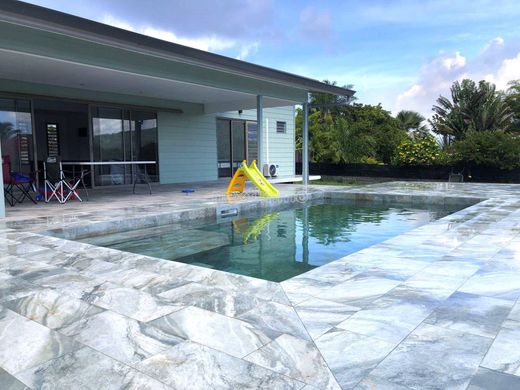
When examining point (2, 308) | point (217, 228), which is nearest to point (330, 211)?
point (217, 228)

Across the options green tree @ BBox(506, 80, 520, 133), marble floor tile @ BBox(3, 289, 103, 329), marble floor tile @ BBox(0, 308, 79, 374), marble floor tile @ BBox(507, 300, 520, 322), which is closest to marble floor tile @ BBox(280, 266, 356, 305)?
marble floor tile @ BBox(507, 300, 520, 322)

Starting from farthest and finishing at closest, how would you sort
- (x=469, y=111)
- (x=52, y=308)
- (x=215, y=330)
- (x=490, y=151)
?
(x=469, y=111)
(x=490, y=151)
(x=52, y=308)
(x=215, y=330)

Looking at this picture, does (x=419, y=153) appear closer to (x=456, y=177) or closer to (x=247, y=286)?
(x=456, y=177)

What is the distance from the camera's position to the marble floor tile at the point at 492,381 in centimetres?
169

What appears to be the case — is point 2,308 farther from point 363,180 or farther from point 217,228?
point 363,180

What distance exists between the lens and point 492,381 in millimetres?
1734

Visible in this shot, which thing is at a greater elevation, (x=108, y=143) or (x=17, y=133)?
(x=17, y=133)

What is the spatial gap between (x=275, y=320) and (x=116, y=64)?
5.82 meters

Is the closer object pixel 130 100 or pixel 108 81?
Result: pixel 108 81

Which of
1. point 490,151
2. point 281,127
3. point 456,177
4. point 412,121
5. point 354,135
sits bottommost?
point 456,177

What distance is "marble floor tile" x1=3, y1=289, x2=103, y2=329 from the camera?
2451mm

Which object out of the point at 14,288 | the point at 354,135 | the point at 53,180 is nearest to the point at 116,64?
the point at 53,180

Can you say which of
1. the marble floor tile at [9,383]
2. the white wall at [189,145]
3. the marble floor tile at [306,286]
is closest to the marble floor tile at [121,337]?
the marble floor tile at [9,383]

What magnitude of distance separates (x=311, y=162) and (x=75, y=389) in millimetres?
18215
